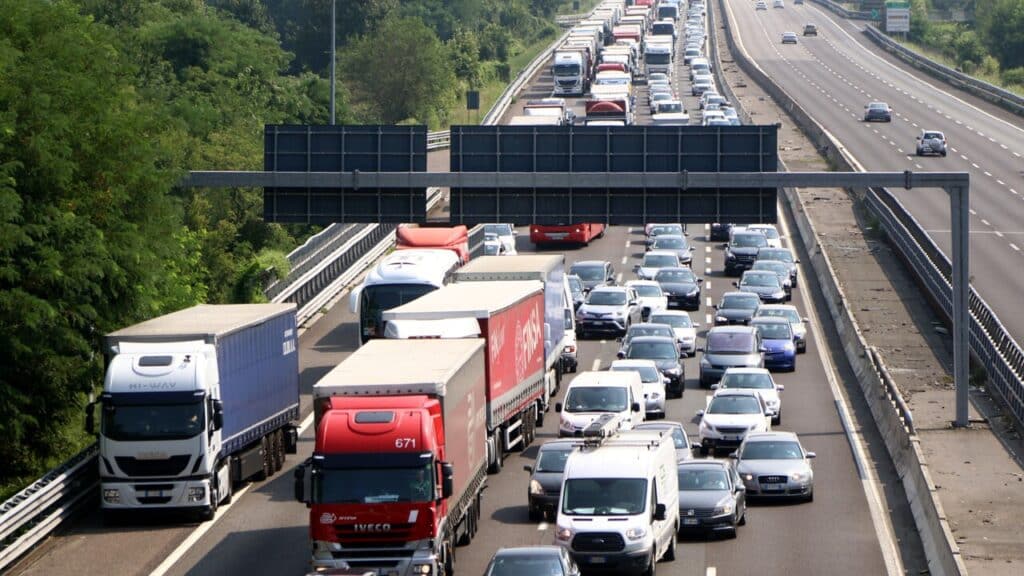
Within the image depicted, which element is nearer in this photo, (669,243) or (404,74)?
(669,243)

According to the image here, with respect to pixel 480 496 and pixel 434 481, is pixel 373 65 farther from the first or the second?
pixel 434 481

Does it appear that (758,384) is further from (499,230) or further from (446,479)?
(499,230)

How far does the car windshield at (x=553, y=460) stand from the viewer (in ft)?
103

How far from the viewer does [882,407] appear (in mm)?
40531

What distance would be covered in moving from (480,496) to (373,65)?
76.2 metres

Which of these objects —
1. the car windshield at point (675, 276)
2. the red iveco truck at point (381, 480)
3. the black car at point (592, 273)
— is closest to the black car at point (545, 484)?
the red iveco truck at point (381, 480)

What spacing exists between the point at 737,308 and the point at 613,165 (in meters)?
10.3

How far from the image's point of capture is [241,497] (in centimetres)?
3369

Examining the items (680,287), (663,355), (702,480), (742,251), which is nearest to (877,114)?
(742,251)

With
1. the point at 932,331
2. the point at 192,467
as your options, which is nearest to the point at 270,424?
the point at 192,467

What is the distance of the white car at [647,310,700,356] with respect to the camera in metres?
50.8

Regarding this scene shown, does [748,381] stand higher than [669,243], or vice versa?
[669,243]

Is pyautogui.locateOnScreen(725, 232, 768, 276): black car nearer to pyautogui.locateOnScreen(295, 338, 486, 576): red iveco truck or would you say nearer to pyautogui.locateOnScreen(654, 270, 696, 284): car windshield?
pyautogui.locateOnScreen(654, 270, 696, 284): car windshield

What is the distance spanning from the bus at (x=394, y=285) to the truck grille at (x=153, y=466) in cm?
1161
